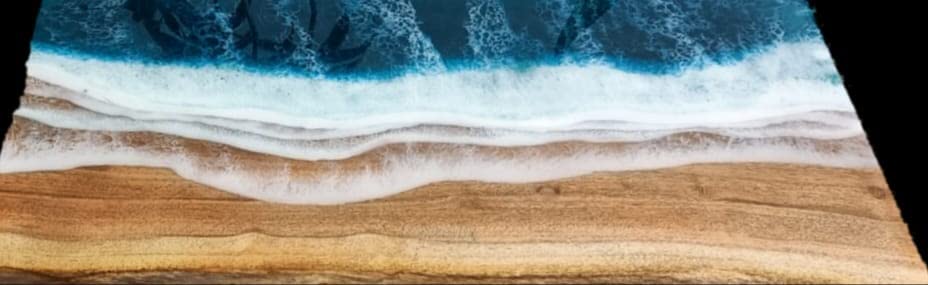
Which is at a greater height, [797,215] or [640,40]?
[640,40]

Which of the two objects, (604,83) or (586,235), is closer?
(586,235)

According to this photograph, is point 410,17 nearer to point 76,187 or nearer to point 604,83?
point 604,83

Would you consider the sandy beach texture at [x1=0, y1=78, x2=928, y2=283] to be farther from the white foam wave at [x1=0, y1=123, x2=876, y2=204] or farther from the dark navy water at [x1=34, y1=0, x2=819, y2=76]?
the dark navy water at [x1=34, y1=0, x2=819, y2=76]

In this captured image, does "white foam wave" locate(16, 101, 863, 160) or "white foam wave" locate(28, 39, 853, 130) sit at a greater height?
"white foam wave" locate(28, 39, 853, 130)

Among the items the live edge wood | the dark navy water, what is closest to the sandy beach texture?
the live edge wood

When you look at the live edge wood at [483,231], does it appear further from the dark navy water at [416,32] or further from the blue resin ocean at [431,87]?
the dark navy water at [416,32]

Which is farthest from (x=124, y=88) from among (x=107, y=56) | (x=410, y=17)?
(x=410, y=17)

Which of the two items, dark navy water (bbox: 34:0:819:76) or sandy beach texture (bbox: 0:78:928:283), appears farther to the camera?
dark navy water (bbox: 34:0:819:76)
